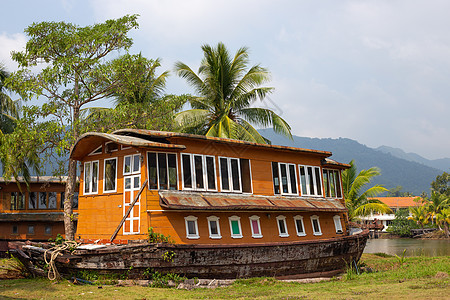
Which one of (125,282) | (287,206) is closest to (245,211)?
(287,206)

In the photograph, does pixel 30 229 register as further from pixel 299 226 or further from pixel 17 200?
pixel 299 226

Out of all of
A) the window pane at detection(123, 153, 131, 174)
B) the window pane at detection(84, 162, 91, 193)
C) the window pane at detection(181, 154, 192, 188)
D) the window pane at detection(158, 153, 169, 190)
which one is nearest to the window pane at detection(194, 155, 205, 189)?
the window pane at detection(181, 154, 192, 188)

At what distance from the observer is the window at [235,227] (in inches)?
618

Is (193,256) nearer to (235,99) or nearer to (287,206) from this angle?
(287,206)

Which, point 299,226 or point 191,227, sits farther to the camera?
point 299,226

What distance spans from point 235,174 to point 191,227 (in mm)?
2873

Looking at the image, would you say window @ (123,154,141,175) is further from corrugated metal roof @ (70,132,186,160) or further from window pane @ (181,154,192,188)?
window pane @ (181,154,192,188)

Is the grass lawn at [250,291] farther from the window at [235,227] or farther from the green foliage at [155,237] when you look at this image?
the window at [235,227]

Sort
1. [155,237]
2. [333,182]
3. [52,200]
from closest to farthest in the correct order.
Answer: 1. [155,237]
2. [333,182]
3. [52,200]

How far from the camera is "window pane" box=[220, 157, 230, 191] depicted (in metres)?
16.3

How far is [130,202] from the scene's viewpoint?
47.4 feet

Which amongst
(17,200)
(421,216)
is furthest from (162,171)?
(421,216)

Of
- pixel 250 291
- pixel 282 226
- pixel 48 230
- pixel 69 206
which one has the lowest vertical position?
pixel 250 291

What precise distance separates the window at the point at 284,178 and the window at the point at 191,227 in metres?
4.33
